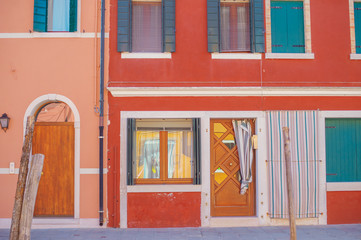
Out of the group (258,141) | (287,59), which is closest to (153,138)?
(258,141)

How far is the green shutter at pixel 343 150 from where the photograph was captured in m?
8.60

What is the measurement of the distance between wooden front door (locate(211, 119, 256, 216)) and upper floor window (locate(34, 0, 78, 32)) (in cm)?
421

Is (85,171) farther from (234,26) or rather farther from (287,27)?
(287,27)

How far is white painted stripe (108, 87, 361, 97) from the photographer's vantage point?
8266 millimetres

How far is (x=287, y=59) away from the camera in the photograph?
28.1 feet

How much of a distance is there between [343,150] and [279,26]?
3447 millimetres

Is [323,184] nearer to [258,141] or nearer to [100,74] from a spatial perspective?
[258,141]

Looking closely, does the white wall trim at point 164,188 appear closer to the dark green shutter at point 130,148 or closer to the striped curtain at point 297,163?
the dark green shutter at point 130,148

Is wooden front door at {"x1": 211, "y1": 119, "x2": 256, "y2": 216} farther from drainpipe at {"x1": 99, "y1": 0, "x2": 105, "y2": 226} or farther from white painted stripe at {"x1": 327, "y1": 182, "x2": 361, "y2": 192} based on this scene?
drainpipe at {"x1": 99, "y1": 0, "x2": 105, "y2": 226}

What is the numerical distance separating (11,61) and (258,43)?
→ 5.95m

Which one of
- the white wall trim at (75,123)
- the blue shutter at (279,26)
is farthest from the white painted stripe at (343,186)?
the white wall trim at (75,123)

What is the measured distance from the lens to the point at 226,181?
336 inches

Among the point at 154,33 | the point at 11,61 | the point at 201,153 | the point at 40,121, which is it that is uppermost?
the point at 154,33

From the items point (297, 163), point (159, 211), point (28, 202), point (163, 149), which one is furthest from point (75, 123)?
point (297, 163)
